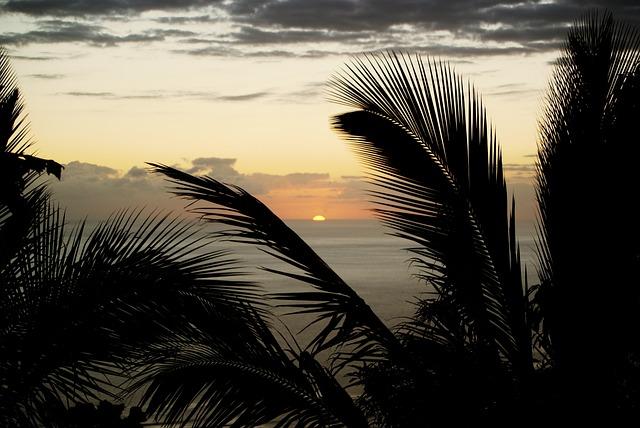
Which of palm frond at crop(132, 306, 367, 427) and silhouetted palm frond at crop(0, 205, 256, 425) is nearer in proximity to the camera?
silhouetted palm frond at crop(0, 205, 256, 425)

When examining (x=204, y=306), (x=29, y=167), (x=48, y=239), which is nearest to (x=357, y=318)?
(x=204, y=306)

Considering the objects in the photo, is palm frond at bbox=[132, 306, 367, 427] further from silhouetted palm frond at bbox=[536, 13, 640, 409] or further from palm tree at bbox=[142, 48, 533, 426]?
silhouetted palm frond at bbox=[536, 13, 640, 409]

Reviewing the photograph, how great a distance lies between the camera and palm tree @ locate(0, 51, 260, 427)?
3.40 metres

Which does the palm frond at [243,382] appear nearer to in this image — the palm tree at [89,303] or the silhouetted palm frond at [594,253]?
the palm tree at [89,303]

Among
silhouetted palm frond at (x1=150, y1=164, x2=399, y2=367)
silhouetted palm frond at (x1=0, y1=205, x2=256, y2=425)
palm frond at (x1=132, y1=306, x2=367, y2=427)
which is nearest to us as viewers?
silhouetted palm frond at (x1=0, y1=205, x2=256, y2=425)

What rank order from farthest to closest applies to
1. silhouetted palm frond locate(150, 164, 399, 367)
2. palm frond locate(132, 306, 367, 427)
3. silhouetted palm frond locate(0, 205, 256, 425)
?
palm frond locate(132, 306, 367, 427) < silhouetted palm frond locate(150, 164, 399, 367) < silhouetted palm frond locate(0, 205, 256, 425)

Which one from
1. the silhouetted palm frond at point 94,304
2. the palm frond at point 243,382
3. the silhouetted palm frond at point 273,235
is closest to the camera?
the silhouetted palm frond at point 94,304

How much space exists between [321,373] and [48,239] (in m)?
1.64

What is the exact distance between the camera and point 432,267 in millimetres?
4664

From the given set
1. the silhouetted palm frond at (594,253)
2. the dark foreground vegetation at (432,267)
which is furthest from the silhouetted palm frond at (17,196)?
the silhouetted palm frond at (594,253)

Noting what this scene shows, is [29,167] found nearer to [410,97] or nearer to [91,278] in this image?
[91,278]

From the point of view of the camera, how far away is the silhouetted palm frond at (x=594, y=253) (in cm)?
405

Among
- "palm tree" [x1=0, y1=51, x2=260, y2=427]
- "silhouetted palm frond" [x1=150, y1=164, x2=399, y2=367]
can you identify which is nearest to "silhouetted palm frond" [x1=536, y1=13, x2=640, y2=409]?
"silhouetted palm frond" [x1=150, y1=164, x2=399, y2=367]

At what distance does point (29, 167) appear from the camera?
12.9ft
